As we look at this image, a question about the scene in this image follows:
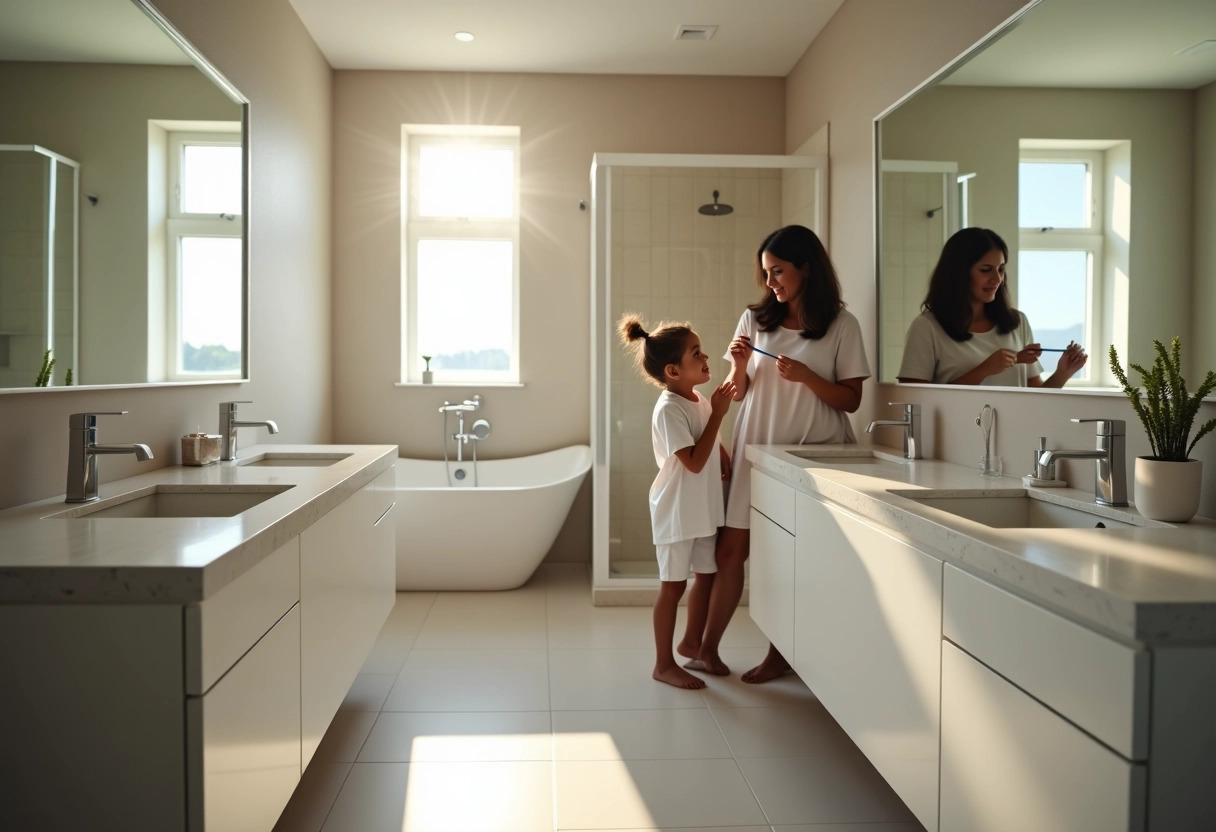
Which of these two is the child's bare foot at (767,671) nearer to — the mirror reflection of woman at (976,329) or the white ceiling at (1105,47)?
the mirror reflection of woman at (976,329)

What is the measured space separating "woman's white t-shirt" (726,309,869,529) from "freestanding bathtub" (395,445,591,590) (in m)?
1.21

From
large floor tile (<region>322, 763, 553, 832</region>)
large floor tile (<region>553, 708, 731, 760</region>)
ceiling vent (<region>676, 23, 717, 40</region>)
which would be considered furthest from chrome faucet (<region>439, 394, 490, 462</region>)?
large floor tile (<region>322, 763, 553, 832</region>)

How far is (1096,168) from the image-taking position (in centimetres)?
187

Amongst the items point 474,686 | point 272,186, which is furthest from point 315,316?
point 474,686

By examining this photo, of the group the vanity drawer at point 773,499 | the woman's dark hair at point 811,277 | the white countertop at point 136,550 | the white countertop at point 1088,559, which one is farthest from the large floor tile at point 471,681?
the woman's dark hair at point 811,277

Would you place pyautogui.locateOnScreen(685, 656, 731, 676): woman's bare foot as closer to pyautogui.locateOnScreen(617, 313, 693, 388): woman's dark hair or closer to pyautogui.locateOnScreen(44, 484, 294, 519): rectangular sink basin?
pyautogui.locateOnScreen(617, 313, 693, 388): woman's dark hair

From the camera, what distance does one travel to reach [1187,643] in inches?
39.2

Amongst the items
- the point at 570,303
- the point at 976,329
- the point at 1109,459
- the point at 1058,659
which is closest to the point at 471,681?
the point at 976,329

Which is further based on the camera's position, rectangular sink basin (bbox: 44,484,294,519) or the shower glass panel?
rectangular sink basin (bbox: 44,484,294,519)

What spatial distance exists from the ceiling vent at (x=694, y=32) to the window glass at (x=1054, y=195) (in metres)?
2.17

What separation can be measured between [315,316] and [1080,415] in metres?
3.28

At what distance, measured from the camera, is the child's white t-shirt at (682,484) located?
9.04 feet

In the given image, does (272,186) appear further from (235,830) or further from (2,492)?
(235,830)

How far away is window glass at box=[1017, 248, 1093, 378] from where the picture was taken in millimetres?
1939
